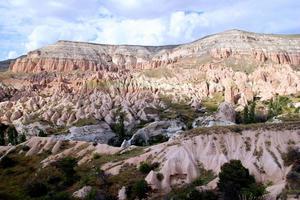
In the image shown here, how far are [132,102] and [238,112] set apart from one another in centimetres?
4696

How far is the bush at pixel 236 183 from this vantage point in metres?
52.2

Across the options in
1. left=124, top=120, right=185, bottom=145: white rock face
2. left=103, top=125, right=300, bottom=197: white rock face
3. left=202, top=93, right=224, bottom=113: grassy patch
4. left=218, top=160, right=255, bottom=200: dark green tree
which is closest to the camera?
left=218, top=160, right=255, bottom=200: dark green tree

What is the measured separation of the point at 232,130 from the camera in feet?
226

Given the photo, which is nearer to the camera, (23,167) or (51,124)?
(23,167)

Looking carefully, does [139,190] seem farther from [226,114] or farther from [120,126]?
[226,114]

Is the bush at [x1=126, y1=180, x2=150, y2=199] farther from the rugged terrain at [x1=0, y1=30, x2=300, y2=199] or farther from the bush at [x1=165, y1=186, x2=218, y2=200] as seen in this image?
the bush at [x1=165, y1=186, x2=218, y2=200]

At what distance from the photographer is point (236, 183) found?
54312mm

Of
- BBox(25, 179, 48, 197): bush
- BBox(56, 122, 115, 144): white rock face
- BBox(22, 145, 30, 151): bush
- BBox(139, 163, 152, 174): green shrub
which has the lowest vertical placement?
BBox(56, 122, 115, 144): white rock face

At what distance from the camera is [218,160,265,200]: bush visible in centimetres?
5219

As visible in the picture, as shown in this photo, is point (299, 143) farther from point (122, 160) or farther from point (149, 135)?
point (149, 135)

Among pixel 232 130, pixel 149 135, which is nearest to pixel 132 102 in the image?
pixel 149 135

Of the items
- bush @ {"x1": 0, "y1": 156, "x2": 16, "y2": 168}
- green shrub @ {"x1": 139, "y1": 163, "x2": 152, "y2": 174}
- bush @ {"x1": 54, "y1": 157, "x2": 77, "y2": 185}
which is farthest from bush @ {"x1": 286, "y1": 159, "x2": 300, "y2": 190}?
bush @ {"x1": 0, "y1": 156, "x2": 16, "y2": 168}

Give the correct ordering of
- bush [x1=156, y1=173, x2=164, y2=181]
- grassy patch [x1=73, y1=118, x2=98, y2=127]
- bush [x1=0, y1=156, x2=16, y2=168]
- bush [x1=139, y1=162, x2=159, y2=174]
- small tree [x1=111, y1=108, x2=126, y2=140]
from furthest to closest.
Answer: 1. grassy patch [x1=73, y1=118, x2=98, y2=127]
2. small tree [x1=111, y1=108, x2=126, y2=140]
3. bush [x1=0, y1=156, x2=16, y2=168]
4. bush [x1=139, y1=162, x2=159, y2=174]
5. bush [x1=156, y1=173, x2=164, y2=181]

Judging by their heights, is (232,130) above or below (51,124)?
above
